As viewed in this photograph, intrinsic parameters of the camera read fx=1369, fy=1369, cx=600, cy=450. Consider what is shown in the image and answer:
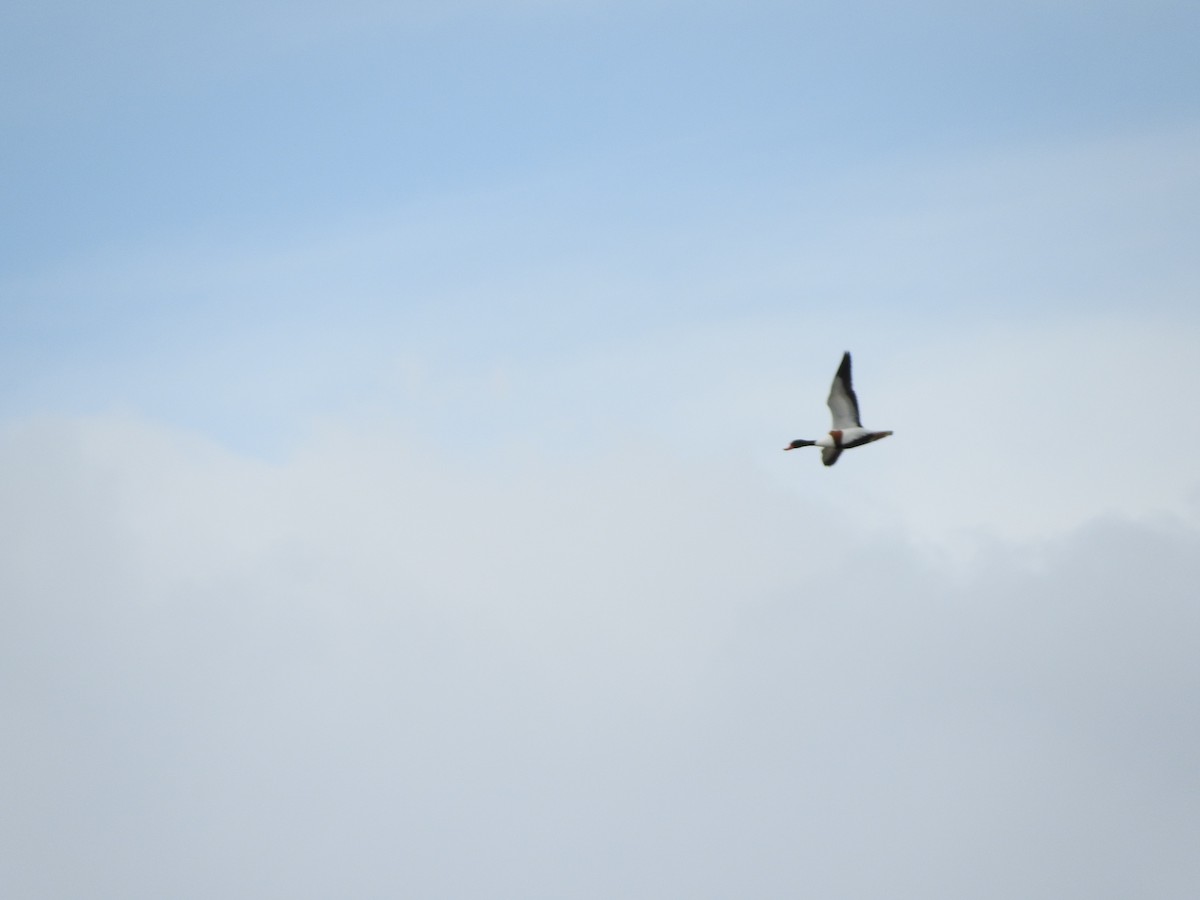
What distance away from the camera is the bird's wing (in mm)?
86188

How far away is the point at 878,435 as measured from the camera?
286ft

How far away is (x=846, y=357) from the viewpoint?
282 feet

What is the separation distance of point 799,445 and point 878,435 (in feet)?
17.7

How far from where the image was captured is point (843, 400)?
8756cm

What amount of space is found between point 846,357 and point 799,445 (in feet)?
23.9

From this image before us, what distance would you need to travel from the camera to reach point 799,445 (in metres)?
90.0

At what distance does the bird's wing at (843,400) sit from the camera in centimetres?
8619

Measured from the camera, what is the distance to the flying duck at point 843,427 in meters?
86.9

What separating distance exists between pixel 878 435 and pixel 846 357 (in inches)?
220

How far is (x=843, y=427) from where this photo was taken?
290 ft

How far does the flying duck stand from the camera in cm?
8694

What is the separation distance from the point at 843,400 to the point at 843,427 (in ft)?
6.33
